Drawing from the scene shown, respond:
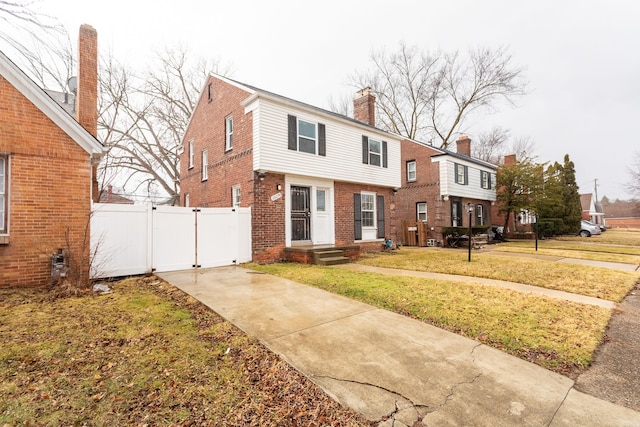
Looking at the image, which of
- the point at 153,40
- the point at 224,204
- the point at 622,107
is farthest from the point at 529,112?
the point at 153,40

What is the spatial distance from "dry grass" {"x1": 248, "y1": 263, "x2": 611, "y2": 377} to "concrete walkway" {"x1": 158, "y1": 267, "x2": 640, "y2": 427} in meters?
0.33

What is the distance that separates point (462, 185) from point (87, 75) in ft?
66.6

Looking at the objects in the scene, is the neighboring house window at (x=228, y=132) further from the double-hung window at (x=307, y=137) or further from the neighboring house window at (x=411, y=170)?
the neighboring house window at (x=411, y=170)

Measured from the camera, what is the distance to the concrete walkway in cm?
214

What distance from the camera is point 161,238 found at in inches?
312

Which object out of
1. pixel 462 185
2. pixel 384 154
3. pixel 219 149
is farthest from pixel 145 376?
pixel 462 185

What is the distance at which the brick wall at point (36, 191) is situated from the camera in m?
5.77

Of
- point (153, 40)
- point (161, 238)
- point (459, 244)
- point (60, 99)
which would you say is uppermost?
point (153, 40)

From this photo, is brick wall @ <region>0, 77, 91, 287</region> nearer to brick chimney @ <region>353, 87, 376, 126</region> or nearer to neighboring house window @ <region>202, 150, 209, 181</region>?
neighboring house window @ <region>202, 150, 209, 181</region>

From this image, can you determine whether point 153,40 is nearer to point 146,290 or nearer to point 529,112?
point 146,290

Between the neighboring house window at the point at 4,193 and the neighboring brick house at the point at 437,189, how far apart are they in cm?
1729

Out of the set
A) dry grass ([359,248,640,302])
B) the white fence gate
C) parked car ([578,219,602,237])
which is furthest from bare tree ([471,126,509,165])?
the white fence gate

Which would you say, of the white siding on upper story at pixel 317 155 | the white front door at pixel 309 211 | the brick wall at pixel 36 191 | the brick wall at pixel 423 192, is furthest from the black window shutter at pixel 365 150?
the brick wall at pixel 36 191

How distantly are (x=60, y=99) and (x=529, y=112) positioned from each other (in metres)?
36.1
